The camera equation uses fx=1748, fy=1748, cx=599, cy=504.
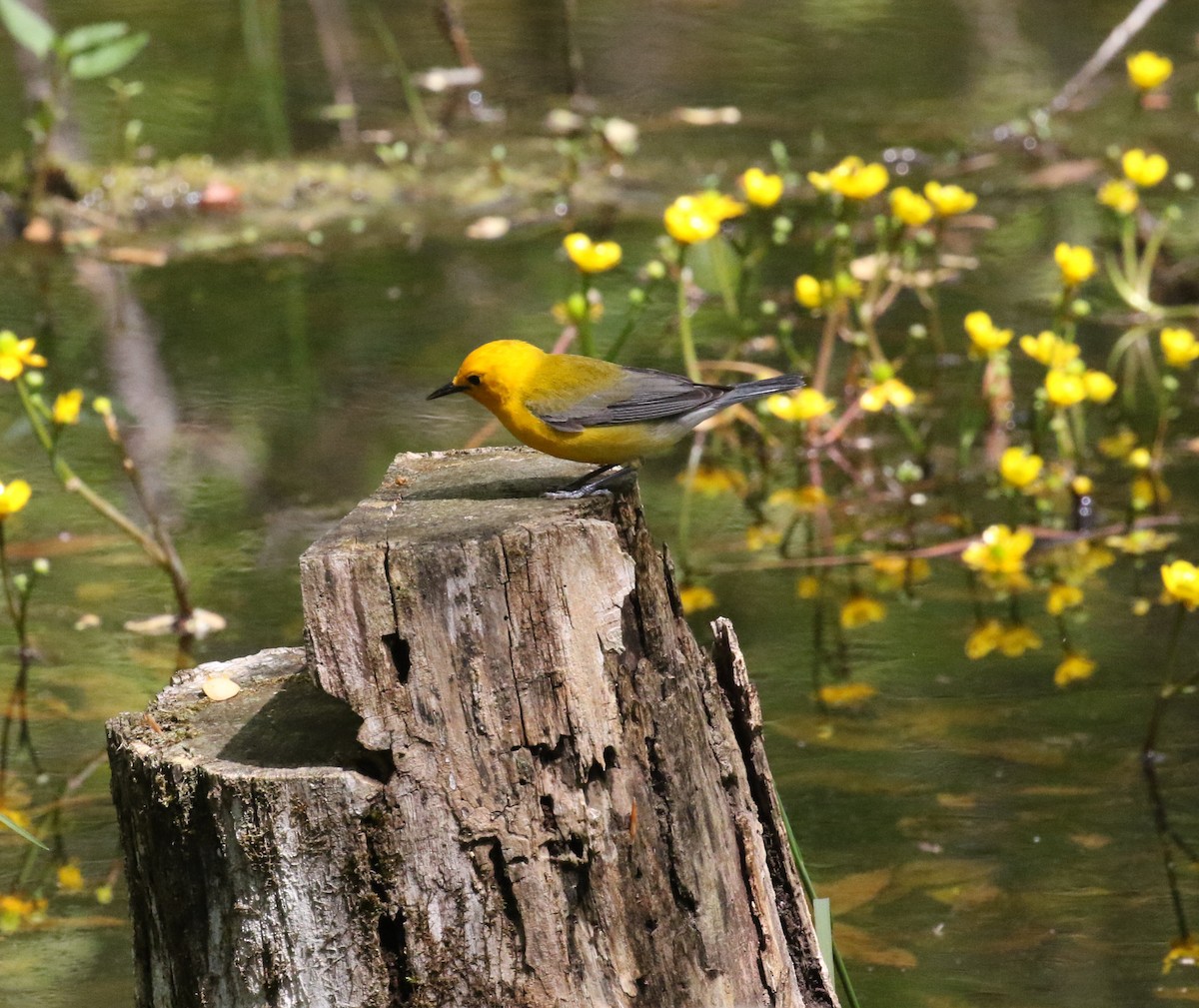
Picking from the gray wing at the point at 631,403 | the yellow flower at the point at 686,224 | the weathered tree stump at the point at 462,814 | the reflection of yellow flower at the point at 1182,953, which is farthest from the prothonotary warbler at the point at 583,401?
the yellow flower at the point at 686,224

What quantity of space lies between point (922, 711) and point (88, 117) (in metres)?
6.44

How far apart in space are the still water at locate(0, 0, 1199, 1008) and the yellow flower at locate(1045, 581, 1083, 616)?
2.5 inches

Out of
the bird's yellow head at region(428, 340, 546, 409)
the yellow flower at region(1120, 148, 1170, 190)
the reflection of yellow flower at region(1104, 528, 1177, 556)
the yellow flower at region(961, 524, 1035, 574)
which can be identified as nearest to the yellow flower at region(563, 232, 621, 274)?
the yellow flower at region(961, 524, 1035, 574)

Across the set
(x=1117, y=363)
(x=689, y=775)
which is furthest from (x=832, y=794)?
(x=1117, y=363)

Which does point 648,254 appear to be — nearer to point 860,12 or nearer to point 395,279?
point 395,279

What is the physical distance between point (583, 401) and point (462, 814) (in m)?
0.79

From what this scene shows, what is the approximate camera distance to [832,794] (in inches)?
153

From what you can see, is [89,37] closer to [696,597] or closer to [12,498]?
[12,498]

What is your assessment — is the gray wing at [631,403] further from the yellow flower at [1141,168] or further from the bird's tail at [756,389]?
the yellow flower at [1141,168]

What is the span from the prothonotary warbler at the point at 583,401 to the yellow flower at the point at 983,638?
173cm

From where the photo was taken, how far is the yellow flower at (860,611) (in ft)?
15.5

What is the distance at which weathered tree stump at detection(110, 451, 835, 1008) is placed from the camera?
2.38 metres

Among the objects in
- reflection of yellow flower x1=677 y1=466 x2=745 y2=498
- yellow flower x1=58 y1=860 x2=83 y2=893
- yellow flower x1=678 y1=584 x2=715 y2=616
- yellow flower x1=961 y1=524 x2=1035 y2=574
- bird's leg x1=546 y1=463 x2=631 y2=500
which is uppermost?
bird's leg x1=546 y1=463 x2=631 y2=500

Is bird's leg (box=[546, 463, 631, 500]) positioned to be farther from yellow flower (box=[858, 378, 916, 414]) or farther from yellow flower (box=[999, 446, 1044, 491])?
yellow flower (box=[858, 378, 916, 414])
